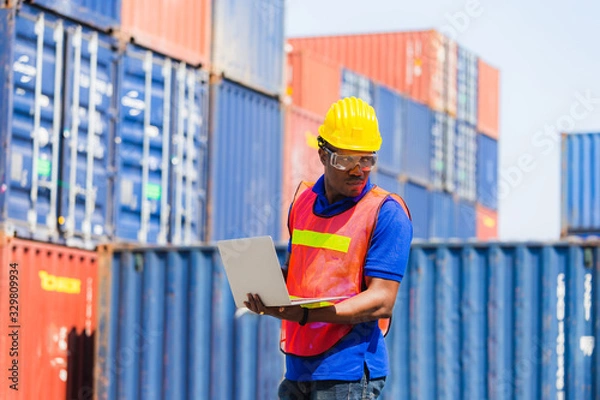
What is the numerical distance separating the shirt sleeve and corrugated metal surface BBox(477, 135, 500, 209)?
2408 cm

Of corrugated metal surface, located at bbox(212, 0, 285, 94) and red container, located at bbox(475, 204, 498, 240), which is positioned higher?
corrugated metal surface, located at bbox(212, 0, 285, 94)

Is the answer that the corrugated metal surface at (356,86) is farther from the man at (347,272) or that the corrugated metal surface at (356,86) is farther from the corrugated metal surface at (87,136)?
the man at (347,272)

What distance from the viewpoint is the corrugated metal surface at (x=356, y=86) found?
70.2 feet

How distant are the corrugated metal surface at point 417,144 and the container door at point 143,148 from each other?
938cm

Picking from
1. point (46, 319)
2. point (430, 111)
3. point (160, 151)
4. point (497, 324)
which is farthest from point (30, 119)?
point (430, 111)

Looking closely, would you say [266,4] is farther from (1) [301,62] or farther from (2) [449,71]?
(2) [449,71]

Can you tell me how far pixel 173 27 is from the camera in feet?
50.0

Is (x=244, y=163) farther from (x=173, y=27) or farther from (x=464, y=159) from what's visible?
(x=464, y=159)

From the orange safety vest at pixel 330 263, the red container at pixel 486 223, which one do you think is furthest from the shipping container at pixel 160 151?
the red container at pixel 486 223

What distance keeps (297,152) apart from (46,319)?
7.13 meters

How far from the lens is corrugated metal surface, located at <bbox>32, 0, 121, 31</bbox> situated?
1253cm

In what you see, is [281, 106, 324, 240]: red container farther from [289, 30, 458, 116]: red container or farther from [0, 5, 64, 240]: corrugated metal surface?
[289, 30, 458, 116]: red container

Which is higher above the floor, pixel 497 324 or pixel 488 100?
pixel 488 100

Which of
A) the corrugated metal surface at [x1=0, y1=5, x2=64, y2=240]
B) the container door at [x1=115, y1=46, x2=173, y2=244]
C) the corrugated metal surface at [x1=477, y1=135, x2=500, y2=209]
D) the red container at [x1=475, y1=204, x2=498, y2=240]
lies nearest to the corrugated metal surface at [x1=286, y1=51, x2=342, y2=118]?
the container door at [x1=115, y1=46, x2=173, y2=244]
